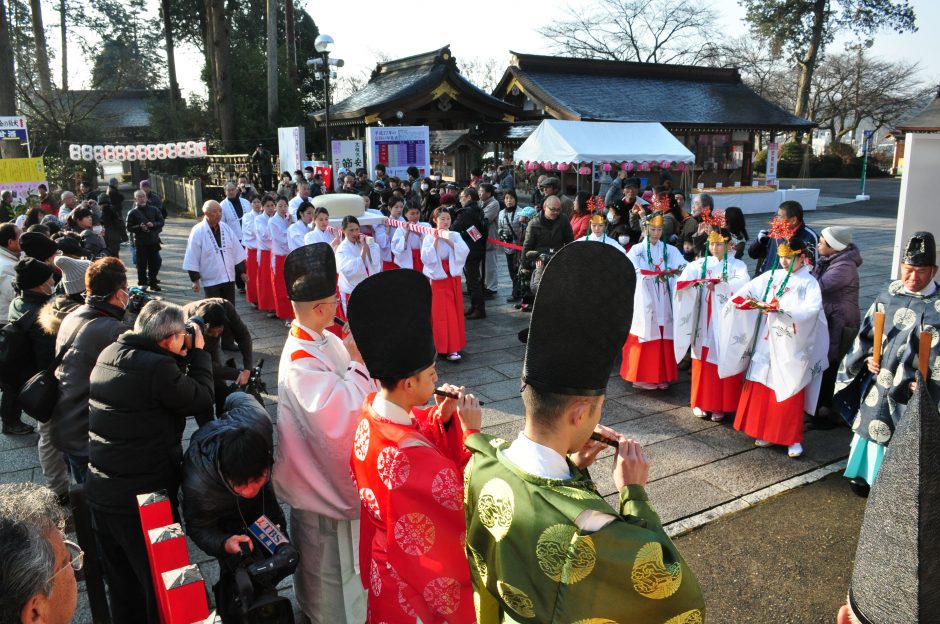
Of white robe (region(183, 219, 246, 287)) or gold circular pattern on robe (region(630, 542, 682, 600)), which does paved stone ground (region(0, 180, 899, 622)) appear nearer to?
gold circular pattern on robe (region(630, 542, 682, 600))

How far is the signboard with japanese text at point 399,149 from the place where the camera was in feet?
51.3

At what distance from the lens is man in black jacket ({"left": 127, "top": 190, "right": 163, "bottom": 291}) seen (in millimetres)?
10625

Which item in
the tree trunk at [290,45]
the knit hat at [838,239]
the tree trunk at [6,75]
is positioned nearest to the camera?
the knit hat at [838,239]

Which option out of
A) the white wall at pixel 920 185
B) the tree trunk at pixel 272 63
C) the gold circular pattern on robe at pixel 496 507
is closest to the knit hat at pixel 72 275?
the gold circular pattern on robe at pixel 496 507

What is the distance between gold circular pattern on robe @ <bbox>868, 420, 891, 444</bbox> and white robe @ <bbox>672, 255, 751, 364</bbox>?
139 centimetres

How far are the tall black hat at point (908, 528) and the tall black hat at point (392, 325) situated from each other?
4.48 ft

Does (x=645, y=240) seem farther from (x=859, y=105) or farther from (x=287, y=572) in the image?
(x=859, y=105)

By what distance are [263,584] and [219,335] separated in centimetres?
196

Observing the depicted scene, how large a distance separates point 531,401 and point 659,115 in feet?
74.6

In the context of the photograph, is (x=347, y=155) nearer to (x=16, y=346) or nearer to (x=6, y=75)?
(x=6, y=75)

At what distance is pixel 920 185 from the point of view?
6.61 meters

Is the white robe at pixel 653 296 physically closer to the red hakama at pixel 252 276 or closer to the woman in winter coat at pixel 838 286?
the woman in winter coat at pixel 838 286

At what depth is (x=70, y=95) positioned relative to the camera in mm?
26203

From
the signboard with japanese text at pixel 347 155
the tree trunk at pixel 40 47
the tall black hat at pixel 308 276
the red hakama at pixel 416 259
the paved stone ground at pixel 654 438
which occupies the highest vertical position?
the tree trunk at pixel 40 47
